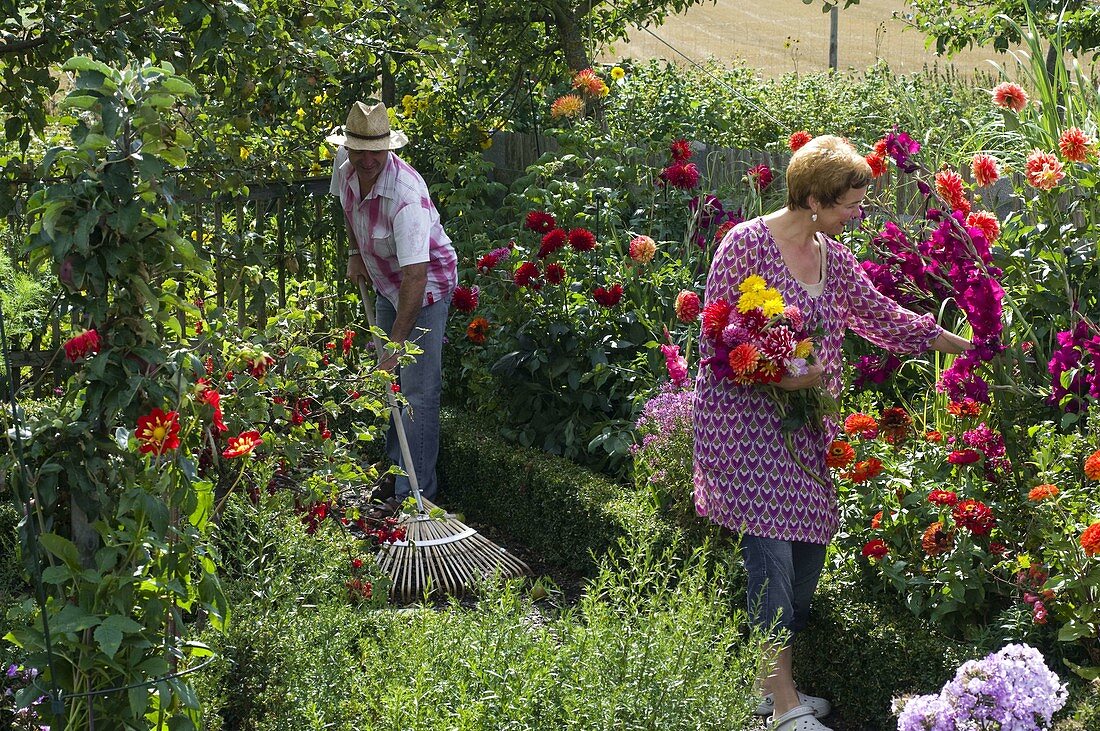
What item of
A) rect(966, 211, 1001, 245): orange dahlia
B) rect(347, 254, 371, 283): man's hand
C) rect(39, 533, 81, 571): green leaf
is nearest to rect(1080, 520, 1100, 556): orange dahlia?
rect(966, 211, 1001, 245): orange dahlia

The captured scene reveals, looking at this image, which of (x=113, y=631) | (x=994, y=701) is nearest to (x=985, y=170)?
(x=994, y=701)

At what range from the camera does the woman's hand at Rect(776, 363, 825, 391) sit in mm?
2904

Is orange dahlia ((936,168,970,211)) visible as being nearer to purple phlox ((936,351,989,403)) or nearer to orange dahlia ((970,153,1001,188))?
→ orange dahlia ((970,153,1001,188))

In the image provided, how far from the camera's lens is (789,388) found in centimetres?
294

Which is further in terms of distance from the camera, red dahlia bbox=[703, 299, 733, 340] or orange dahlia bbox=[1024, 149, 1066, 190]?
orange dahlia bbox=[1024, 149, 1066, 190]

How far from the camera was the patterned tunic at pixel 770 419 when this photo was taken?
2.99 meters

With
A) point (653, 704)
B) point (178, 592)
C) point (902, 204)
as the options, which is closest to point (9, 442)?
point (178, 592)

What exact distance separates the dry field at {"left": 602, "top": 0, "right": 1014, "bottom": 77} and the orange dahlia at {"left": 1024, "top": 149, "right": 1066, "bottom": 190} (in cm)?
1657

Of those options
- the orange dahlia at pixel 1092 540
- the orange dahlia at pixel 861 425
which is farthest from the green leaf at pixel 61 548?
the orange dahlia at pixel 1092 540

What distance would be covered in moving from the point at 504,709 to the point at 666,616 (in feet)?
1.42

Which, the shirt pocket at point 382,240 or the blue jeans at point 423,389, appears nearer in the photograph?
the shirt pocket at point 382,240

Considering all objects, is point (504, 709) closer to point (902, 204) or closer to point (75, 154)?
point (75, 154)

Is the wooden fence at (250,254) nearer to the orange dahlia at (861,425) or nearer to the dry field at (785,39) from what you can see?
the orange dahlia at (861,425)

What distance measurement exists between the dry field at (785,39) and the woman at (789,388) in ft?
55.8
